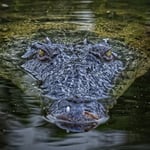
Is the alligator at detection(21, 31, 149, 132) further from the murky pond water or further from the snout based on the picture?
the murky pond water

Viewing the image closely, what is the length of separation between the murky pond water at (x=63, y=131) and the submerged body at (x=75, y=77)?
130mm

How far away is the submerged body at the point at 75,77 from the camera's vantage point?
4660 mm

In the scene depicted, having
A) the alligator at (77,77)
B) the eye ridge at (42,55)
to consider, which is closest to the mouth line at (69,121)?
the alligator at (77,77)

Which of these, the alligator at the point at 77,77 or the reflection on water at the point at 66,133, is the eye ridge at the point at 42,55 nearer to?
the alligator at the point at 77,77

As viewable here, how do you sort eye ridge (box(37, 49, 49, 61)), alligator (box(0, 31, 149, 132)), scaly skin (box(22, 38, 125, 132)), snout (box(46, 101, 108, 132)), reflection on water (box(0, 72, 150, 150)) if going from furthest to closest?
eye ridge (box(37, 49, 49, 61)), alligator (box(0, 31, 149, 132)), scaly skin (box(22, 38, 125, 132)), snout (box(46, 101, 108, 132)), reflection on water (box(0, 72, 150, 150))

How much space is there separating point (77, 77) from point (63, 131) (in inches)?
50.4

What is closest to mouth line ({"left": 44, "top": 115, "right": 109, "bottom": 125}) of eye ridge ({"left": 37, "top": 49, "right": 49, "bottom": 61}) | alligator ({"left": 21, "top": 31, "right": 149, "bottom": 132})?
alligator ({"left": 21, "top": 31, "right": 149, "bottom": 132})

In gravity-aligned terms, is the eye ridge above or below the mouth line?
above

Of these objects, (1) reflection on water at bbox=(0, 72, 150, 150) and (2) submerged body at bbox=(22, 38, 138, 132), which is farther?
(2) submerged body at bbox=(22, 38, 138, 132)

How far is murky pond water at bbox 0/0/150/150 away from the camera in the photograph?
175 inches

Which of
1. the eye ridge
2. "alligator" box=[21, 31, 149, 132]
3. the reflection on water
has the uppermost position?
the eye ridge

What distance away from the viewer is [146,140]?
4.56 m

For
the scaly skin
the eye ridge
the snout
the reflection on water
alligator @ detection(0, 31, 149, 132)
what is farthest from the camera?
the eye ridge

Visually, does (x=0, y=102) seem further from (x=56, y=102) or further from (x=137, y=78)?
(x=137, y=78)
